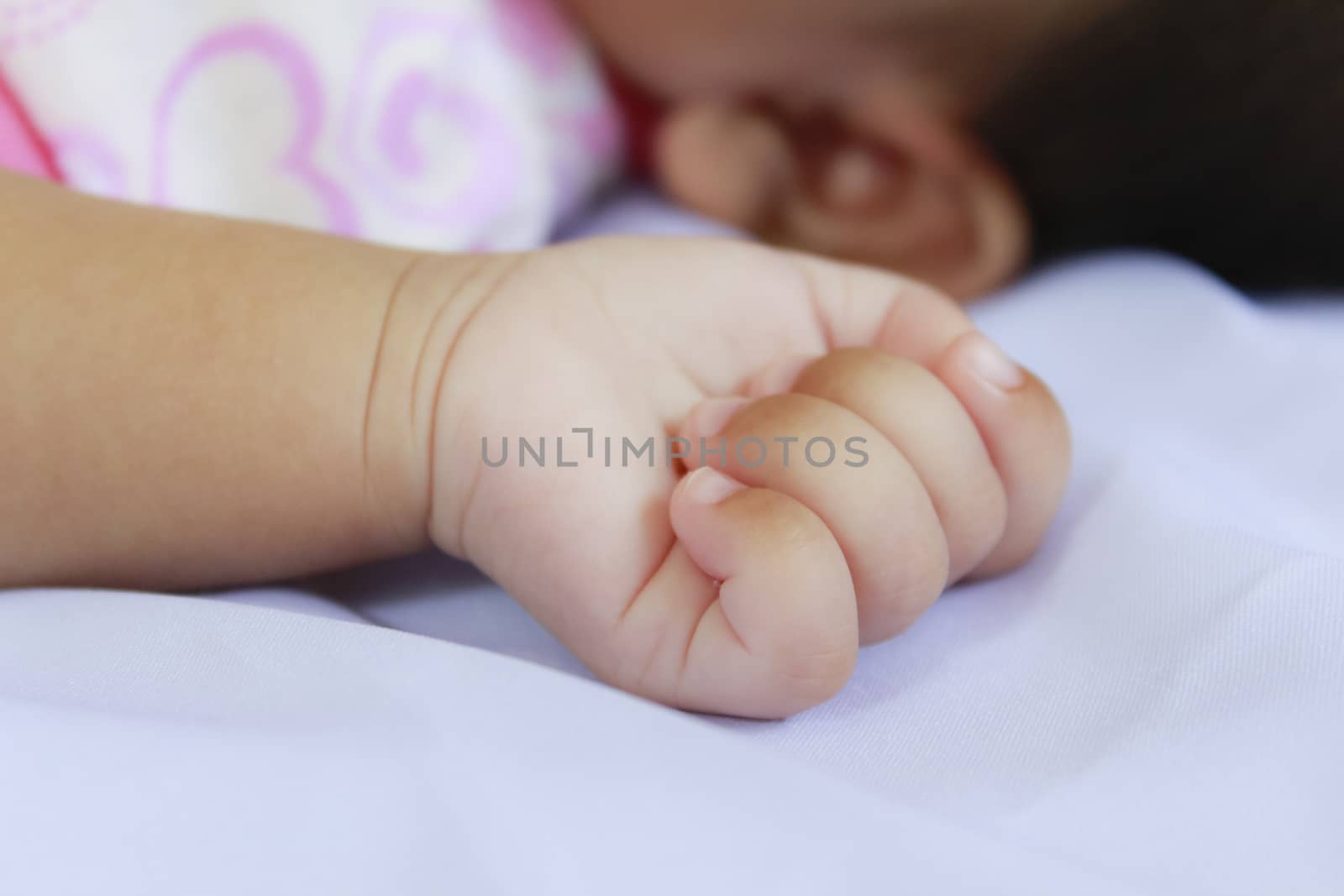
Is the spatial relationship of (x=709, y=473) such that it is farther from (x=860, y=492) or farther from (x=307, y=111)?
(x=307, y=111)

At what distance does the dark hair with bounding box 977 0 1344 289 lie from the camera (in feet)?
2.61

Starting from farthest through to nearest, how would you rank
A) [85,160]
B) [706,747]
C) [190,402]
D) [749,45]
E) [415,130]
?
[749,45], [415,130], [85,160], [190,402], [706,747]

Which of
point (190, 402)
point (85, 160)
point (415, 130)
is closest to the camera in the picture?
point (190, 402)

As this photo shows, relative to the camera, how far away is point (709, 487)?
43 centimetres

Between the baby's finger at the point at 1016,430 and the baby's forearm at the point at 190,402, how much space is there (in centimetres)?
25

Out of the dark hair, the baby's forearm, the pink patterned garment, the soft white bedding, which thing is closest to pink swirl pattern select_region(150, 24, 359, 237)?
the pink patterned garment

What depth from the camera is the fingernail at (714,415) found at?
0.49 meters

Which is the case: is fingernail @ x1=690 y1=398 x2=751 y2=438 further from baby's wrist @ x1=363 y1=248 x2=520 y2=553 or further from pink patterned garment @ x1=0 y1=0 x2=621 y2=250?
pink patterned garment @ x1=0 y1=0 x2=621 y2=250

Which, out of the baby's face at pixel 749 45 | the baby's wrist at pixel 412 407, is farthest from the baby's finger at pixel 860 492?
the baby's face at pixel 749 45

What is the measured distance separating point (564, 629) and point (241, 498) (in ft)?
0.53

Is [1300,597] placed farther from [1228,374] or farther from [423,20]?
[423,20]

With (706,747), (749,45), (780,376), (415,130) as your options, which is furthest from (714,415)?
(749,45)

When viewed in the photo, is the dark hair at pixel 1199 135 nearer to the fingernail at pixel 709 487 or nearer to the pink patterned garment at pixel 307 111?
the pink patterned garment at pixel 307 111

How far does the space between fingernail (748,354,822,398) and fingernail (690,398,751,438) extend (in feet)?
0.10
